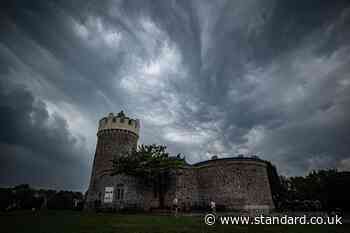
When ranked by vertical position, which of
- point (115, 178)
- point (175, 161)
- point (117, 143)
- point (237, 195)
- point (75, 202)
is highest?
point (117, 143)

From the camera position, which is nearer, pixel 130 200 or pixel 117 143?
pixel 130 200

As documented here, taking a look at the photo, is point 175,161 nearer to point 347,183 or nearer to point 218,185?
point 218,185

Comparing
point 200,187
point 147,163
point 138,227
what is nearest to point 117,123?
point 147,163

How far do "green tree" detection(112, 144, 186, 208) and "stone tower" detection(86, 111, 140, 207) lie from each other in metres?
7.40

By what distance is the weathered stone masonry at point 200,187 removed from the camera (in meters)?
27.4

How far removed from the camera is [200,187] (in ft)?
105

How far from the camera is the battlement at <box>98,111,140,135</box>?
121ft

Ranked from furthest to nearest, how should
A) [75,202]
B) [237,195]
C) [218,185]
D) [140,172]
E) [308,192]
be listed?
[308,192], [75,202], [218,185], [237,195], [140,172]

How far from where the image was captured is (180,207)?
88.5ft

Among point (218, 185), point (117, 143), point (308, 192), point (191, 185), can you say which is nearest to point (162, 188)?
point (191, 185)

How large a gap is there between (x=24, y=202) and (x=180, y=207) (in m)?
24.5

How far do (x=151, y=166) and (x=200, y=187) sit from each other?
10.3 m

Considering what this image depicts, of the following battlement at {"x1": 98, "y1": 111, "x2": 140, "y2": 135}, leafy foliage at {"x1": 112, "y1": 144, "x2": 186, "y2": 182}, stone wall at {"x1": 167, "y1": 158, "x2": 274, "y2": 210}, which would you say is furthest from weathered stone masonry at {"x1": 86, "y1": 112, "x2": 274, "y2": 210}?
battlement at {"x1": 98, "y1": 111, "x2": 140, "y2": 135}

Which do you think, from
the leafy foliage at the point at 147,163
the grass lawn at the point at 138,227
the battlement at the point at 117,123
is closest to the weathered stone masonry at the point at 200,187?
the leafy foliage at the point at 147,163
